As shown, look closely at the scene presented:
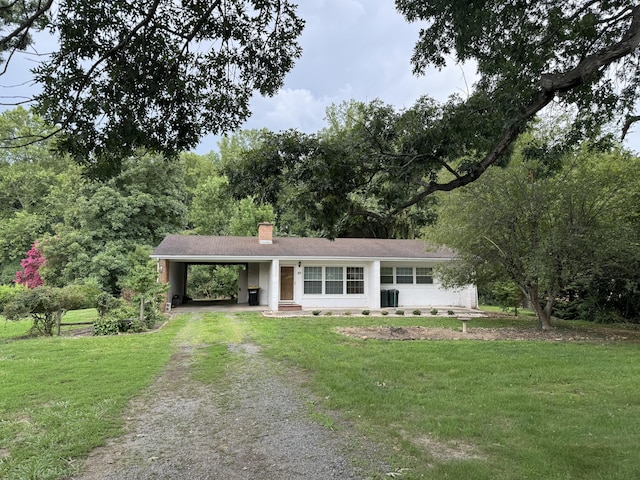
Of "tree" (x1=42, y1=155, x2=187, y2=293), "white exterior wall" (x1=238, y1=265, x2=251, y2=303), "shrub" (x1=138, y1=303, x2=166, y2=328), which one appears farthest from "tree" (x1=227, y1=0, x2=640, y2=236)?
"tree" (x1=42, y1=155, x2=187, y2=293)

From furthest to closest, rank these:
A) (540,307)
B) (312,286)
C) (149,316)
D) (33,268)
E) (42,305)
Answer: (33,268)
(312,286)
(540,307)
(149,316)
(42,305)

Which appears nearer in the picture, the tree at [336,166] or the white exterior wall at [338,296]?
the tree at [336,166]

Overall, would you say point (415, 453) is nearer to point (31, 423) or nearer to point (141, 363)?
point (31, 423)

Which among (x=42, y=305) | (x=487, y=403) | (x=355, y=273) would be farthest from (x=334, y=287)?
(x=487, y=403)

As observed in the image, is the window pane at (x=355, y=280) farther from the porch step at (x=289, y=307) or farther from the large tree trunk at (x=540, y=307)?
the large tree trunk at (x=540, y=307)

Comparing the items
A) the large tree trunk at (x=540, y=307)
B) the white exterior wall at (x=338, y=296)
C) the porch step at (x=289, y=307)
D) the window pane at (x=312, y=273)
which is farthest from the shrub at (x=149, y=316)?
the large tree trunk at (x=540, y=307)

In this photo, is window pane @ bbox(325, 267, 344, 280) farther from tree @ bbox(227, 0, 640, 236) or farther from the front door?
tree @ bbox(227, 0, 640, 236)

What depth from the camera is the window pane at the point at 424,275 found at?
805 inches

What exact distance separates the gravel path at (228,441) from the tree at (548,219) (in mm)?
8725

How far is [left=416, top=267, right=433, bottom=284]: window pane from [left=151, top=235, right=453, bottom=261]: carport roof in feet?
2.90

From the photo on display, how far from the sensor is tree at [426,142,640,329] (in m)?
11.3

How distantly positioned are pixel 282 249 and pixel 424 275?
7138 mm

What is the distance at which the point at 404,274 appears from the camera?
20.3m

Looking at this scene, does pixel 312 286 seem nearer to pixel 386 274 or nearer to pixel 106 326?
pixel 386 274
